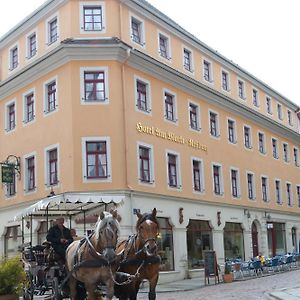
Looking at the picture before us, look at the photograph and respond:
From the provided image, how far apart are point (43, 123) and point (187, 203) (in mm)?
8554

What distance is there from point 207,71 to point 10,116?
12012mm

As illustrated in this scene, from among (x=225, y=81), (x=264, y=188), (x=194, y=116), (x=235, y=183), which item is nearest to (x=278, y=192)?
(x=264, y=188)

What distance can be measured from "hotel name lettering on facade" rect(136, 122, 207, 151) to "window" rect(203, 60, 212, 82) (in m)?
4.47

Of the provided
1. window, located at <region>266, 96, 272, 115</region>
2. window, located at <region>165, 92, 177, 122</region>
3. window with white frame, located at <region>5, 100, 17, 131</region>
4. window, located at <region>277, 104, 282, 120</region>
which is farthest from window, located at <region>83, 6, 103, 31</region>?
window, located at <region>277, 104, 282, 120</region>

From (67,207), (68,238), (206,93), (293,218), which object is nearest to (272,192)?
(293,218)

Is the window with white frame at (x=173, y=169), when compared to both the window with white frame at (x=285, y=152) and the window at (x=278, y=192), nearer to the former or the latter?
the window at (x=278, y=192)

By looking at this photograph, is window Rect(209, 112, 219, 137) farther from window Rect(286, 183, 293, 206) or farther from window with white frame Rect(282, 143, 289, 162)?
window Rect(286, 183, 293, 206)

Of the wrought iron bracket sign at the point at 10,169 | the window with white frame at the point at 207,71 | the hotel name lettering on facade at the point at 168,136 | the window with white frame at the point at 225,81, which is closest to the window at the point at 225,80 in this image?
the window with white frame at the point at 225,81

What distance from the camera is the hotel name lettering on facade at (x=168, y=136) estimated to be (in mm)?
26078

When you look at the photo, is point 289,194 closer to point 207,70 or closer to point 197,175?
point 207,70

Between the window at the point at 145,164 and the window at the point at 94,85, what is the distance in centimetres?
318

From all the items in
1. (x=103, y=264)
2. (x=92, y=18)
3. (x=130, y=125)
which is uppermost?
(x=92, y=18)

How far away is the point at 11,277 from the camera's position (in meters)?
11.7

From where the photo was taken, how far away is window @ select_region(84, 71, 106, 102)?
25.1m
